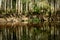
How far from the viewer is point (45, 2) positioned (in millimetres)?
46031

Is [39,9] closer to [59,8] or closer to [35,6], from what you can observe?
[35,6]

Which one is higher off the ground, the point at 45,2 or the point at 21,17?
the point at 45,2

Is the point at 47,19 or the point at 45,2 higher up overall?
the point at 45,2

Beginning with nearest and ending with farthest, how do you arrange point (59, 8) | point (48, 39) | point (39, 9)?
point (48, 39), point (39, 9), point (59, 8)

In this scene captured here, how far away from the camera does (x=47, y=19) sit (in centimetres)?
4247

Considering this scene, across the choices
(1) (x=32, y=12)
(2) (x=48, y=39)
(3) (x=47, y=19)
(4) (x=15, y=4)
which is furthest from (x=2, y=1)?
(2) (x=48, y=39)

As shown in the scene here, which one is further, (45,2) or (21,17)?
(45,2)

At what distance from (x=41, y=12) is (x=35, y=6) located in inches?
76.8

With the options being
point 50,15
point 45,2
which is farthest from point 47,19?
point 45,2

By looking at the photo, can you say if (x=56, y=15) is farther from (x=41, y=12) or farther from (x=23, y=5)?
(x=23, y=5)

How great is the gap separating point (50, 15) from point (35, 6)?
13.0 feet

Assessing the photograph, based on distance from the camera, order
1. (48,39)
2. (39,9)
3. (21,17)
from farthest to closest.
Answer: (39,9), (21,17), (48,39)

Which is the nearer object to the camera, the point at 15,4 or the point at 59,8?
the point at 15,4

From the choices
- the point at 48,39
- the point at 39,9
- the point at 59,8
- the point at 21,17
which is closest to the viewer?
the point at 48,39
